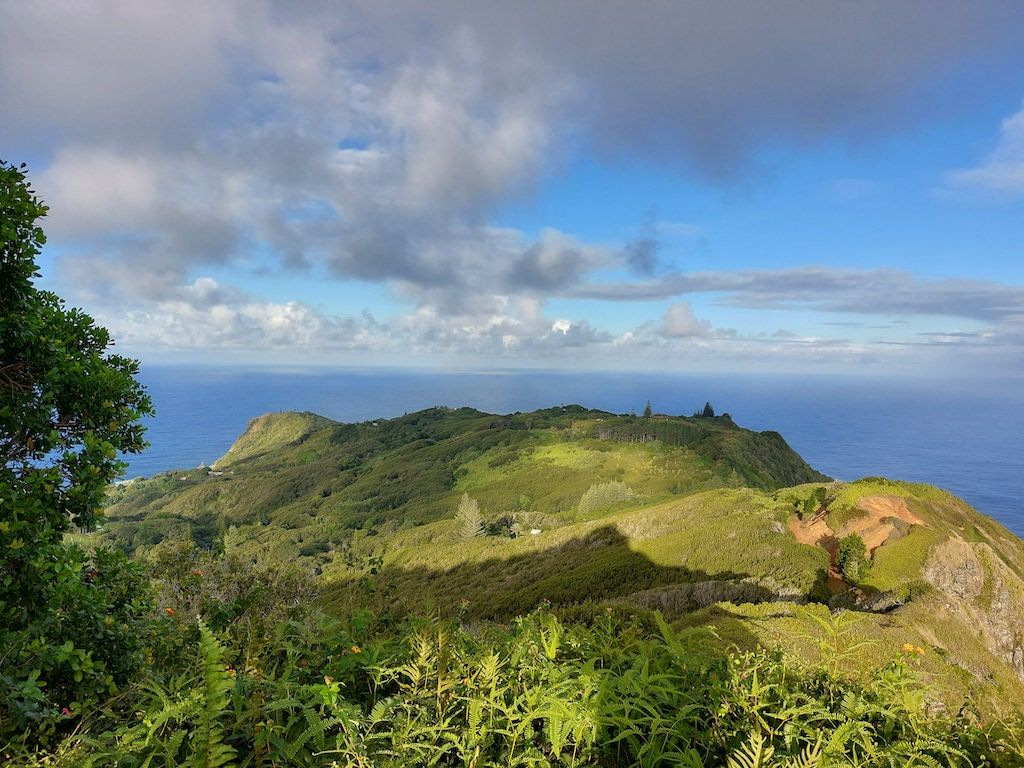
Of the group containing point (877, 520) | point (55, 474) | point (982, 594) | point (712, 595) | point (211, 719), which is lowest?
point (712, 595)

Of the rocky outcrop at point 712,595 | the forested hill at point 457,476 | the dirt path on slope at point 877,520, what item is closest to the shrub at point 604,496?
the forested hill at point 457,476

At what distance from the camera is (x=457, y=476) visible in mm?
137250

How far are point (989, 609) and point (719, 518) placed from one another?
1781 cm

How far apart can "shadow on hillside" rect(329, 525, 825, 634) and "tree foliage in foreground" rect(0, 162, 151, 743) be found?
8.62 ft

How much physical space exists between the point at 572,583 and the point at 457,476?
4187 inches

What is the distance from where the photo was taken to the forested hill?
102m

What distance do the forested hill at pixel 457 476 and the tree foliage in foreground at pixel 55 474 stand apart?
80.1 meters

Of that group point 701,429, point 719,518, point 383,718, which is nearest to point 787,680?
point 383,718

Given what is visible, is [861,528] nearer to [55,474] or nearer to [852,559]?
[852,559]

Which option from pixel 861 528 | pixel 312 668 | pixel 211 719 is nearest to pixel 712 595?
pixel 861 528

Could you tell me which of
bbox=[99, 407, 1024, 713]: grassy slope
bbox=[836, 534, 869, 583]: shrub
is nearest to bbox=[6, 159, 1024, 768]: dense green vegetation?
bbox=[99, 407, 1024, 713]: grassy slope

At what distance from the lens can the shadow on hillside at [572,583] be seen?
23.0 metres

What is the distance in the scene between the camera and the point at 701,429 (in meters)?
124

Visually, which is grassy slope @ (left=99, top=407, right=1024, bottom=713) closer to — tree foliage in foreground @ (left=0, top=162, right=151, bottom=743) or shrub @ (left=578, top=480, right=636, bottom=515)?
tree foliage in foreground @ (left=0, top=162, right=151, bottom=743)
